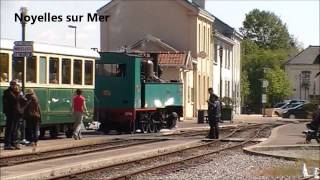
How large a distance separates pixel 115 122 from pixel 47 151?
1009cm

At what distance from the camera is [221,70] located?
6381 cm

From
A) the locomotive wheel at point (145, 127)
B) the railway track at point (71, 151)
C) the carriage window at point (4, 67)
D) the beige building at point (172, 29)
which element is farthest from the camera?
the beige building at point (172, 29)

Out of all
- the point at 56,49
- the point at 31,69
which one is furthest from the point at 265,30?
the point at 31,69

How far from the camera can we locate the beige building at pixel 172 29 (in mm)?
53906

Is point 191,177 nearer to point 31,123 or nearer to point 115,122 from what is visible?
point 31,123

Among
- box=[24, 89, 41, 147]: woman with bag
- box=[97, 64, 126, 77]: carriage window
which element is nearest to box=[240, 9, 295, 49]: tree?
box=[97, 64, 126, 77]: carriage window

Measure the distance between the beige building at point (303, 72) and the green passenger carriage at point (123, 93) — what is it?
287ft

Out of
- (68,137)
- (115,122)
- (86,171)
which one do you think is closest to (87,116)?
(68,137)

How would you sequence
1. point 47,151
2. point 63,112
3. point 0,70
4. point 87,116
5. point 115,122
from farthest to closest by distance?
1. point 115,122
2. point 87,116
3. point 63,112
4. point 0,70
5. point 47,151

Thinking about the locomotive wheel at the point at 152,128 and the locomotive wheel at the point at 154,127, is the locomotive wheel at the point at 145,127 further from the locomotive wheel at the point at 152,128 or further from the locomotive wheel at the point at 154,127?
the locomotive wheel at the point at 154,127

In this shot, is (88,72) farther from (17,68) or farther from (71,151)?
(71,151)

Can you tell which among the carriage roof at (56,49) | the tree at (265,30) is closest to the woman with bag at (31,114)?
the carriage roof at (56,49)

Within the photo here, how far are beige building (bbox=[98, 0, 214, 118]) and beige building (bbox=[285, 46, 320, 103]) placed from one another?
60.8 metres

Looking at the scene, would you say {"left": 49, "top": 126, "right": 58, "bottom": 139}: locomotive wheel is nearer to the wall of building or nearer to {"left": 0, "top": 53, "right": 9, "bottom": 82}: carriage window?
{"left": 0, "top": 53, "right": 9, "bottom": 82}: carriage window
